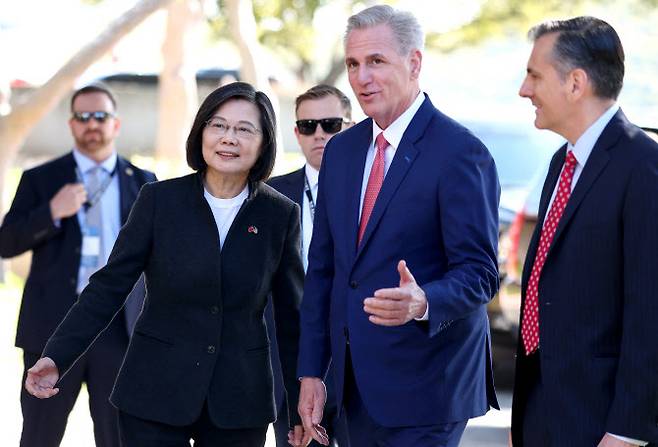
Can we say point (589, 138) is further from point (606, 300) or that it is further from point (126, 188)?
point (126, 188)

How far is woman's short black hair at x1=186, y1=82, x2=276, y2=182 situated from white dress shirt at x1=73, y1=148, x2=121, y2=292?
183 cm

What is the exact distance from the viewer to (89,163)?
7281mm

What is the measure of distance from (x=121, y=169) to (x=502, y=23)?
32658 millimetres

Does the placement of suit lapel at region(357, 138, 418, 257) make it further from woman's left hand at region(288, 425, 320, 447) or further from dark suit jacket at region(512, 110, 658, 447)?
woman's left hand at region(288, 425, 320, 447)

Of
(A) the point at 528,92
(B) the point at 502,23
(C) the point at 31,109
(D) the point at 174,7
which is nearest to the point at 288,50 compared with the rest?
(B) the point at 502,23

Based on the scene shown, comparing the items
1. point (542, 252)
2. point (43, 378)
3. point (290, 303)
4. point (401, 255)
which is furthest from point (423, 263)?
point (43, 378)

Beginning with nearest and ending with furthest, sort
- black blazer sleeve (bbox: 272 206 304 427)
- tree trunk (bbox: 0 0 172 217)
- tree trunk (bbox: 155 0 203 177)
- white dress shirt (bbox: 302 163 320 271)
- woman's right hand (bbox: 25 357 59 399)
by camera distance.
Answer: woman's right hand (bbox: 25 357 59 399) → black blazer sleeve (bbox: 272 206 304 427) → white dress shirt (bbox: 302 163 320 271) → tree trunk (bbox: 0 0 172 217) → tree trunk (bbox: 155 0 203 177)

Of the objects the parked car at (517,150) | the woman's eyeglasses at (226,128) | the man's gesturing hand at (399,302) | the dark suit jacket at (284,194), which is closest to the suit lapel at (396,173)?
the man's gesturing hand at (399,302)

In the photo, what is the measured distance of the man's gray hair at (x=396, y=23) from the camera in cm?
480

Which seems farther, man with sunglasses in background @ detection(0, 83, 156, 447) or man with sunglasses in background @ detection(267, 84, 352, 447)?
man with sunglasses in background @ detection(0, 83, 156, 447)

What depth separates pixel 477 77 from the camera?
44.2 meters

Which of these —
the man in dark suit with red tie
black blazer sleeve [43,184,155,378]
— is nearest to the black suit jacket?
black blazer sleeve [43,184,155,378]

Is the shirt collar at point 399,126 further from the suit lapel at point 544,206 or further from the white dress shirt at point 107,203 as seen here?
the white dress shirt at point 107,203

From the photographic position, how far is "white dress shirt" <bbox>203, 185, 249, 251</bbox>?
17.0ft
